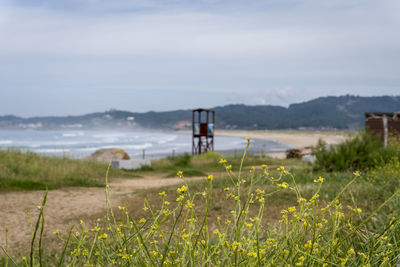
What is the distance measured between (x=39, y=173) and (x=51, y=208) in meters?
4.09

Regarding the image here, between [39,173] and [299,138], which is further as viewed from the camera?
[299,138]

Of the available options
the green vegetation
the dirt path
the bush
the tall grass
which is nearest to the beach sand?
the green vegetation

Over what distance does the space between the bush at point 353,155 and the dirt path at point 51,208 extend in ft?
17.6

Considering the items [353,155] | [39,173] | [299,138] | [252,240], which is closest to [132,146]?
[299,138]

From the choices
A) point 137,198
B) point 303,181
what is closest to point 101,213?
point 137,198

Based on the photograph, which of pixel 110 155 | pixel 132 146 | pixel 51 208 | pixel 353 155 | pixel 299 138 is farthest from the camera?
pixel 299 138

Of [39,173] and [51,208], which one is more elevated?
[39,173]

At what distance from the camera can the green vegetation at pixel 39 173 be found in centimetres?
1162

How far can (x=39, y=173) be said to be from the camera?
12.9 m

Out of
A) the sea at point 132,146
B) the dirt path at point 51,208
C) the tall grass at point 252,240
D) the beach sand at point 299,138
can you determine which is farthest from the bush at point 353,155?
the beach sand at point 299,138

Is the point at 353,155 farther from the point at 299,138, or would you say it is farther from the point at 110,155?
the point at 299,138

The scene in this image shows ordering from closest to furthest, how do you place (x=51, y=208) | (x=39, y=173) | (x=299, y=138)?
(x=51, y=208) < (x=39, y=173) < (x=299, y=138)

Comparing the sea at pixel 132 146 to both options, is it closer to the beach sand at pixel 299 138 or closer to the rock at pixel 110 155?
the rock at pixel 110 155

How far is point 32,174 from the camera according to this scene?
42.1ft
